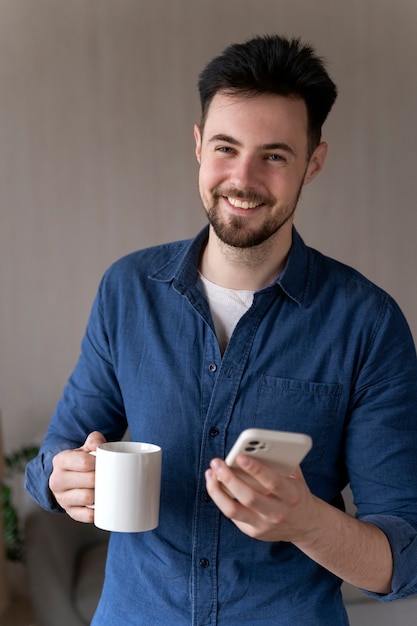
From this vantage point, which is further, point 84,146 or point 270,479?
point 84,146

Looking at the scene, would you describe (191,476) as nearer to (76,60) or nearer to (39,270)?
(39,270)

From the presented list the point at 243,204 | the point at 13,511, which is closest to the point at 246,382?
the point at 243,204

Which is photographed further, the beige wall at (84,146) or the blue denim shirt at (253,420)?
the beige wall at (84,146)

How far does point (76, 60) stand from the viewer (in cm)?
317

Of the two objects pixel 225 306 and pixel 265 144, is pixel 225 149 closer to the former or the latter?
pixel 265 144

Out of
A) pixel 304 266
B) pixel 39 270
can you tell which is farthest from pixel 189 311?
pixel 39 270

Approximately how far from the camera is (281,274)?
4.35 feet

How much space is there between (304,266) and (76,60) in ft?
7.03

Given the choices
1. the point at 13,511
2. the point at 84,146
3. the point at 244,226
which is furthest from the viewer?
the point at 84,146

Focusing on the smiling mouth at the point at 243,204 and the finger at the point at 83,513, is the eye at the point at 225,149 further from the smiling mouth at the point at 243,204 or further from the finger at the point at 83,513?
the finger at the point at 83,513

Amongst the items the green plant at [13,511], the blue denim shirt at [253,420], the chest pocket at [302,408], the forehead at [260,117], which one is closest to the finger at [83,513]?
the blue denim shirt at [253,420]

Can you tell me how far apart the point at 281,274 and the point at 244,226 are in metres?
0.10

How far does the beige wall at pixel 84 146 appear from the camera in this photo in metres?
3.15

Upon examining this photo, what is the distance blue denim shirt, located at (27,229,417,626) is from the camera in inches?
48.3
